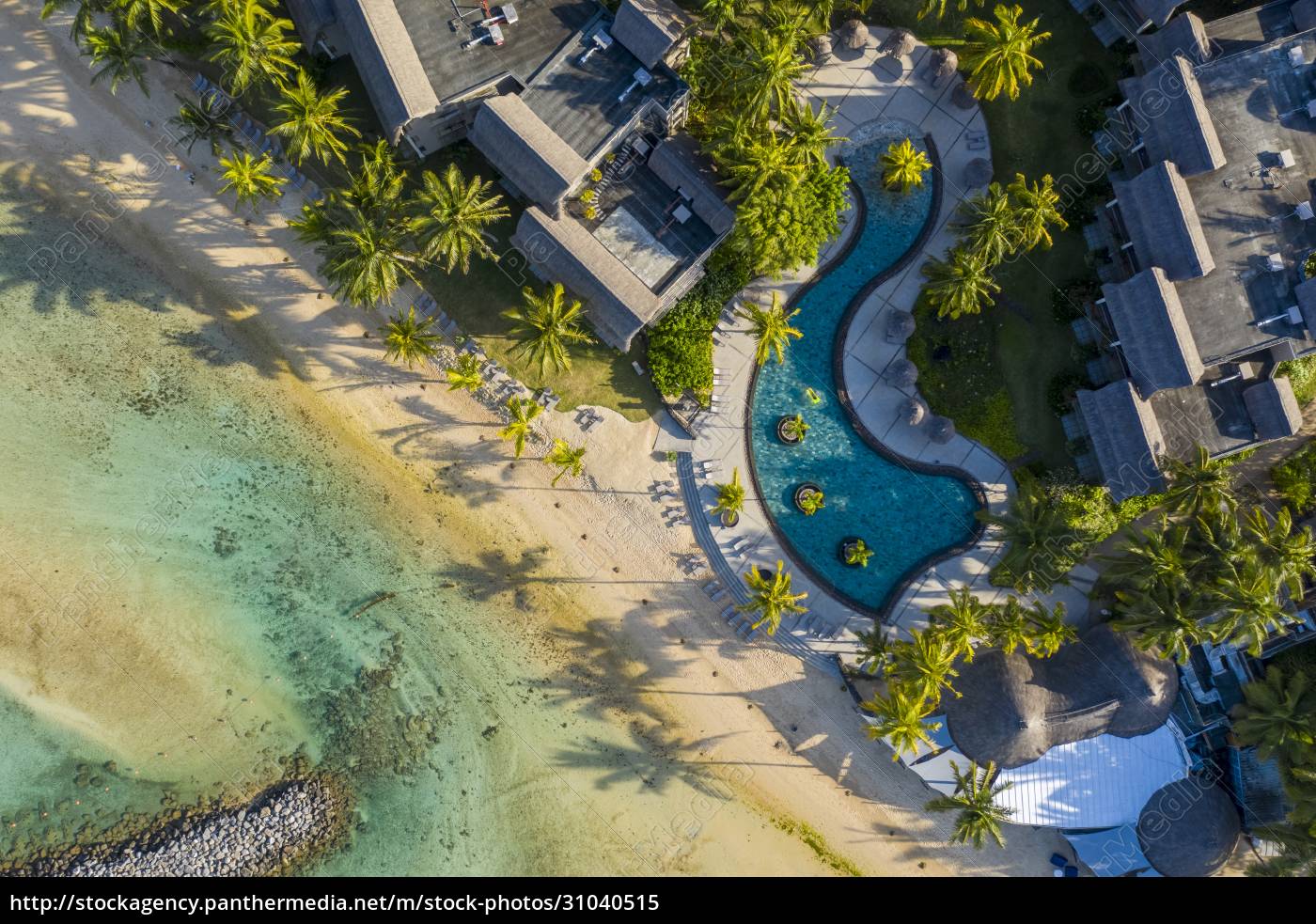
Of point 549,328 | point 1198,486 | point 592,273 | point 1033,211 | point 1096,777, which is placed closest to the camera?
point 1033,211

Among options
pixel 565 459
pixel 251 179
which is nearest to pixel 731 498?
pixel 565 459

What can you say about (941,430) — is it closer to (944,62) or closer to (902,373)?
(902,373)

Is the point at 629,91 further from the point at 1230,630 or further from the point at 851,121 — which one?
the point at 1230,630

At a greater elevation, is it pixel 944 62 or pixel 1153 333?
pixel 944 62

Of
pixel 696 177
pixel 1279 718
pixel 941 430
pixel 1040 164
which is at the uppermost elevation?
pixel 1040 164

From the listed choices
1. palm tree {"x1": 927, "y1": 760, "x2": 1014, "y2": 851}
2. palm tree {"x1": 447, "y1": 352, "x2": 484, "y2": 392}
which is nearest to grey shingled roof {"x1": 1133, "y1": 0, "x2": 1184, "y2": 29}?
palm tree {"x1": 927, "y1": 760, "x2": 1014, "y2": 851}

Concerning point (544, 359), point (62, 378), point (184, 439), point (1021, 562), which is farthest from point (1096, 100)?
point (62, 378)
